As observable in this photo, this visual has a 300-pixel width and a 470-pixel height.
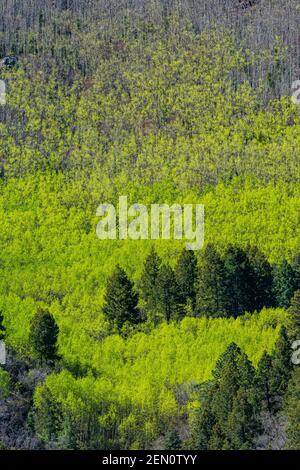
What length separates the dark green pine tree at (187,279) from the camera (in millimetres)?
97938

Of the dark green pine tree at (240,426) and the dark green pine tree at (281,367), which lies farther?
the dark green pine tree at (281,367)

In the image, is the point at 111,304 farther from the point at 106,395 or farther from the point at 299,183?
the point at 299,183

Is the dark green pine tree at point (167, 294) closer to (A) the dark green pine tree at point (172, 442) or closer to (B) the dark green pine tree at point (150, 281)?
(B) the dark green pine tree at point (150, 281)

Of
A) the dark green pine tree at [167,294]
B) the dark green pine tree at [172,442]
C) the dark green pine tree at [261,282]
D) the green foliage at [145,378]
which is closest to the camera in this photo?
the dark green pine tree at [172,442]

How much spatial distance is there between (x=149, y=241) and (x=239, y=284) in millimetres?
16437

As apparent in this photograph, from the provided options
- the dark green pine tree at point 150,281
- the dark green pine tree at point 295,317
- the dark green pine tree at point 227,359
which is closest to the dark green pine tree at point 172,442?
the dark green pine tree at point 227,359

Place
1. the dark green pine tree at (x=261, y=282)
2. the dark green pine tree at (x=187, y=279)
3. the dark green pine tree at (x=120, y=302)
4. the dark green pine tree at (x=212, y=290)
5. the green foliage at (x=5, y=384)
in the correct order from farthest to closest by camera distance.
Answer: the dark green pine tree at (x=261, y=282) → the dark green pine tree at (x=187, y=279) → the dark green pine tree at (x=212, y=290) → the dark green pine tree at (x=120, y=302) → the green foliage at (x=5, y=384)

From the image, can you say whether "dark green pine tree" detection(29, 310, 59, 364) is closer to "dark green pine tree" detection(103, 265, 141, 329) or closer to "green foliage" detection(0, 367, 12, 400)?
"green foliage" detection(0, 367, 12, 400)

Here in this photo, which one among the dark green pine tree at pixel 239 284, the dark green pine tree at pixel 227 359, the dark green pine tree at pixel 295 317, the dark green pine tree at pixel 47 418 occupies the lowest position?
the dark green pine tree at pixel 47 418

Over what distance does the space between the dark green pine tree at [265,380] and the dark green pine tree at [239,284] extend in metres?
21.7

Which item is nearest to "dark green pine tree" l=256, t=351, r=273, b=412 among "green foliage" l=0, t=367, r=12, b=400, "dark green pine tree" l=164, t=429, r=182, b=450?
"dark green pine tree" l=164, t=429, r=182, b=450

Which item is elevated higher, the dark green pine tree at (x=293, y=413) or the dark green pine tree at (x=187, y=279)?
the dark green pine tree at (x=187, y=279)

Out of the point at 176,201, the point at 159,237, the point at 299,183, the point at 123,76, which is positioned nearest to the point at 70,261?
the point at 159,237

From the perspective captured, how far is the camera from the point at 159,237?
374 feet
